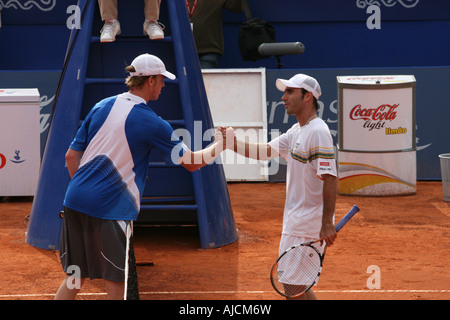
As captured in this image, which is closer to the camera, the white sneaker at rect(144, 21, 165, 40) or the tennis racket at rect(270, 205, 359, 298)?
the tennis racket at rect(270, 205, 359, 298)

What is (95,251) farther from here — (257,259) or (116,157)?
(257,259)

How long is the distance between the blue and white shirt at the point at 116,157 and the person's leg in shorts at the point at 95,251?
8 cm

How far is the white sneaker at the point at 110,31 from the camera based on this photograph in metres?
8.05

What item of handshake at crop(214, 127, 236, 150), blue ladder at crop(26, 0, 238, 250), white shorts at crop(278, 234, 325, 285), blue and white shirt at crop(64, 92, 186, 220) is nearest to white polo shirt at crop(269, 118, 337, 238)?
white shorts at crop(278, 234, 325, 285)

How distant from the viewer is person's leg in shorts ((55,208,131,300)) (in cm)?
510

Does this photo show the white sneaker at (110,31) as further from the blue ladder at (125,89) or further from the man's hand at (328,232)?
the man's hand at (328,232)

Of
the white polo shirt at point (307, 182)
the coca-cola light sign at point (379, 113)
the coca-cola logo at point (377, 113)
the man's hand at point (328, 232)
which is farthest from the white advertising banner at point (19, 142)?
the man's hand at point (328, 232)

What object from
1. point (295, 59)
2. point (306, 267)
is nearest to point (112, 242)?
point (306, 267)

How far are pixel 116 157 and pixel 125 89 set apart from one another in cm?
350

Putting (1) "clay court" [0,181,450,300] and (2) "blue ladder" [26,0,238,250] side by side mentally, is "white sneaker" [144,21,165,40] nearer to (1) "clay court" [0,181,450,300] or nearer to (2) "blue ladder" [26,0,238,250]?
(2) "blue ladder" [26,0,238,250]

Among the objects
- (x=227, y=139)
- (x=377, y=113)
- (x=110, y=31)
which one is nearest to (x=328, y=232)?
(x=227, y=139)

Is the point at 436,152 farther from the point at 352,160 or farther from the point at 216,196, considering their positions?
the point at 216,196

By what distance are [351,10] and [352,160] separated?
207 inches

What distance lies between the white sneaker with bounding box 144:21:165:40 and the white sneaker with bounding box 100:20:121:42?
301mm
